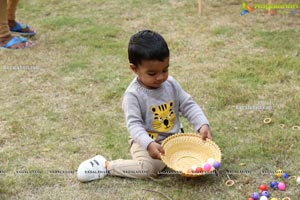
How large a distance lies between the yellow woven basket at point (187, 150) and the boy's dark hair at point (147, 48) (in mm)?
353

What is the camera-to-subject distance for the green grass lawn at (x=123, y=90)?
6.15 feet

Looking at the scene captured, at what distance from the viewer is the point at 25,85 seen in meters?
2.85

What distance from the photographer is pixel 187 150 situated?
1.99m

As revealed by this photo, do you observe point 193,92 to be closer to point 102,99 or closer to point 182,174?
point 102,99

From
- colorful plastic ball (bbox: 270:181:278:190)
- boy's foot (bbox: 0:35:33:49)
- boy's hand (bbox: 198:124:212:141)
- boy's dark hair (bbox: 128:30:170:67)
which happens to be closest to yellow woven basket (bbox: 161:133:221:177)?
boy's hand (bbox: 198:124:212:141)

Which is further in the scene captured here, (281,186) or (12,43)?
(12,43)

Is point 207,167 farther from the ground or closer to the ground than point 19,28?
farther from the ground

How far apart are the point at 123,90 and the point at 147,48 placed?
95cm

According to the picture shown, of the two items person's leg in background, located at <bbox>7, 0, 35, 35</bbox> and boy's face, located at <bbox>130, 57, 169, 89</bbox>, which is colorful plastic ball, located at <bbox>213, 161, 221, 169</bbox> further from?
person's leg in background, located at <bbox>7, 0, 35, 35</bbox>

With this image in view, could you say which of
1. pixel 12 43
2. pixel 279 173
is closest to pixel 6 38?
pixel 12 43

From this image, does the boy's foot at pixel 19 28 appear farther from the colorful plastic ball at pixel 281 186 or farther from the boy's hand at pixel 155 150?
the colorful plastic ball at pixel 281 186

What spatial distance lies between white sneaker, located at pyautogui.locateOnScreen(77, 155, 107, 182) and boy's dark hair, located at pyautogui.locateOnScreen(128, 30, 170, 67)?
444mm

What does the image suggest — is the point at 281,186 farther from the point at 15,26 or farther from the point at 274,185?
the point at 15,26

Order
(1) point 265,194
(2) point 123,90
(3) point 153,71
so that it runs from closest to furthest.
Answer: (1) point 265,194 → (3) point 153,71 → (2) point 123,90
